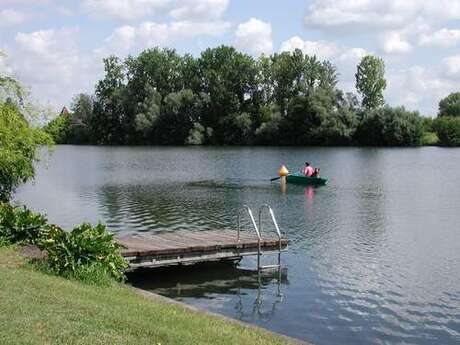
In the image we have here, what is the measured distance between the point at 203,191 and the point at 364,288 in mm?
26548

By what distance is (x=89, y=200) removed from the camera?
38.5m

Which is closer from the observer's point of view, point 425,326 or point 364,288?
point 425,326

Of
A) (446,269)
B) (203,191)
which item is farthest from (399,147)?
(446,269)

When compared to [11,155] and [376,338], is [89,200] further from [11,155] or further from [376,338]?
[376,338]

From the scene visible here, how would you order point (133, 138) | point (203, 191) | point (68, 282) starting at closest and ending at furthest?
point (68, 282)
point (203, 191)
point (133, 138)

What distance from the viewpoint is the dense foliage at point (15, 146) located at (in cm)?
2416

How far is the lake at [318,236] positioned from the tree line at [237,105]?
41.6 m

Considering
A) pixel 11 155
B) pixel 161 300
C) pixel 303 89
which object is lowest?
pixel 161 300

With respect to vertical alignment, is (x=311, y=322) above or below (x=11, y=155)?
below

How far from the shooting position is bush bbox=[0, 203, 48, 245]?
53.8ft

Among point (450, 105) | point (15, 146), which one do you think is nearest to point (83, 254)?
point (15, 146)

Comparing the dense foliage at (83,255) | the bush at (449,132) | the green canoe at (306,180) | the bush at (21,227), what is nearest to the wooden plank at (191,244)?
the bush at (21,227)

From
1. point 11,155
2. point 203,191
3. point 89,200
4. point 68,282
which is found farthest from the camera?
point 203,191

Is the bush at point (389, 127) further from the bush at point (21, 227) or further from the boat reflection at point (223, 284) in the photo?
the bush at point (21, 227)
